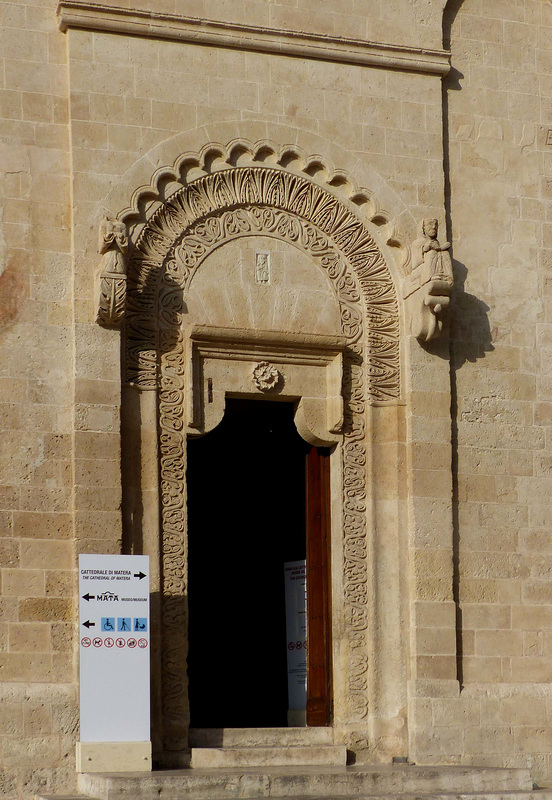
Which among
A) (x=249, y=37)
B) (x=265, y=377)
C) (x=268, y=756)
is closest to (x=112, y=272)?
(x=265, y=377)

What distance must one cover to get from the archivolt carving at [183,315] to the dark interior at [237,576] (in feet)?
8.42

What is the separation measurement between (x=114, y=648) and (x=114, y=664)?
12cm

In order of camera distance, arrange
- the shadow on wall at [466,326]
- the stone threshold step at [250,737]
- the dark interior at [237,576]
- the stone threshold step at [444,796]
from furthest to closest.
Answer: the dark interior at [237,576] < the shadow on wall at [466,326] < the stone threshold step at [250,737] < the stone threshold step at [444,796]

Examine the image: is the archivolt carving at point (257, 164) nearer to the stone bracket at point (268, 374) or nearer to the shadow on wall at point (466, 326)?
the shadow on wall at point (466, 326)

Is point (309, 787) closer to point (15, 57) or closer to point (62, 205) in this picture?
point (62, 205)

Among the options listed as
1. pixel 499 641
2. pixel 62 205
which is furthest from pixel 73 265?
pixel 499 641

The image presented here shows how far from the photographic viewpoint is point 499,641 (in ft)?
42.4

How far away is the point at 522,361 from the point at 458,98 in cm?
259

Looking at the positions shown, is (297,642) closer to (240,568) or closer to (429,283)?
(240,568)

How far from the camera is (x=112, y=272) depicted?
11.9 m

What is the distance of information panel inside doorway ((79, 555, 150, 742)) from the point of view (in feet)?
35.3

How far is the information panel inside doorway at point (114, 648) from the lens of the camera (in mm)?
Result: 10766

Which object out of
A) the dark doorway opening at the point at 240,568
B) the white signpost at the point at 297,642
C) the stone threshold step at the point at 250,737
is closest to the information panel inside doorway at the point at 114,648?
the stone threshold step at the point at 250,737

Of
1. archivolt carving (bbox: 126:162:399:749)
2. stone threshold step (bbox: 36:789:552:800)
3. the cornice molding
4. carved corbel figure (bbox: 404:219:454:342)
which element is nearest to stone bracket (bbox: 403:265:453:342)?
carved corbel figure (bbox: 404:219:454:342)
